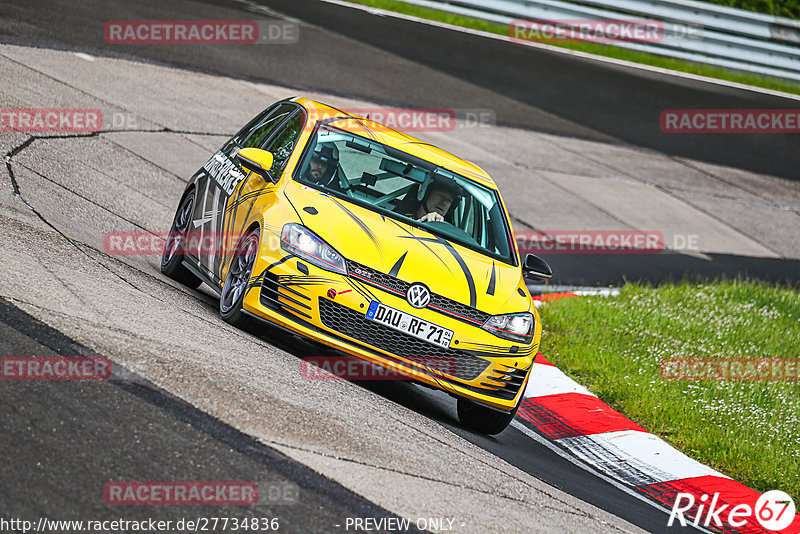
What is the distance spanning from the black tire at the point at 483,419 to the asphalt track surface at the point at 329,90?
148 millimetres

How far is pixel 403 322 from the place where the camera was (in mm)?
6605

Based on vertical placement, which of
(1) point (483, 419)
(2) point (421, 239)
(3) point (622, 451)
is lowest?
(3) point (622, 451)

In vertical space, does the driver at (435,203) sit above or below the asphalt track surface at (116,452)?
above

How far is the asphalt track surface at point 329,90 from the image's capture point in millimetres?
4527

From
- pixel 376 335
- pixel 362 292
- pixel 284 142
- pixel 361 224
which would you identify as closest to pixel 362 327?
pixel 376 335

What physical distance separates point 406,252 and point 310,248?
635 mm

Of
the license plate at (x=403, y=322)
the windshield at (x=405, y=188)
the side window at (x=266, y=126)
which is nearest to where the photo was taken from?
the license plate at (x=403, y=322)

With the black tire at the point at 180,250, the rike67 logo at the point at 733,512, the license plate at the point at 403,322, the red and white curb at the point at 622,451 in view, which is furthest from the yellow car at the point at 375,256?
the rike67 logo at the point at 733,512

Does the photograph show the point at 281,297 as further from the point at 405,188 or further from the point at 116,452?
the point at 116,452

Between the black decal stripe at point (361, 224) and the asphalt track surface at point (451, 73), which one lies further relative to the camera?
the asphalt track surface at point (451, 73)

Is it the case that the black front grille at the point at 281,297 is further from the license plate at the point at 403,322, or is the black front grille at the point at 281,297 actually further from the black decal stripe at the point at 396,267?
the black decal stripe at the point at 396,267

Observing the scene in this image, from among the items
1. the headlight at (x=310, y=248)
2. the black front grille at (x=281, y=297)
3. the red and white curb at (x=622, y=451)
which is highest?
the headlight at (x=310, y=248)

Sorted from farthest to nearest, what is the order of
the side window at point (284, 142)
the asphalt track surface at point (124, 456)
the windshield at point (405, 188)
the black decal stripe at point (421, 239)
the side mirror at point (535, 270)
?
the side mirror at point (535, 270) < the side window at point (284, 142) < the windshield at point (405, 188) < the black decal stripe at point (421, 239) < the asphalt track surface at point (124, 456)

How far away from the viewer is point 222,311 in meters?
7.36
